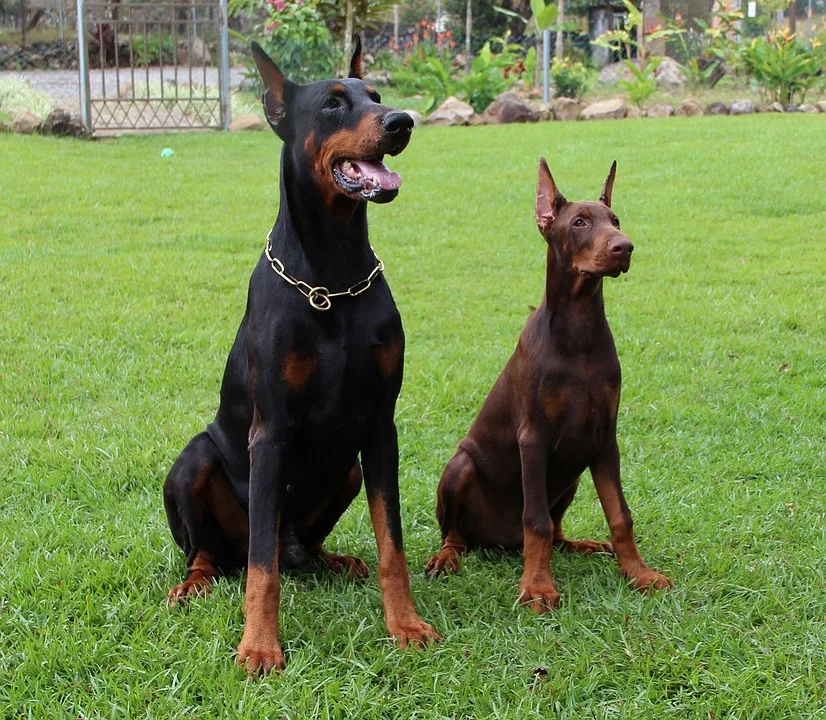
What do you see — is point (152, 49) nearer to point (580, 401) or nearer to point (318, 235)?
point (318, 235)

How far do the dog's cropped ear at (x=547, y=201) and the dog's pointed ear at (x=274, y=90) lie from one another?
99 cm

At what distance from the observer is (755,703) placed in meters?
2.83

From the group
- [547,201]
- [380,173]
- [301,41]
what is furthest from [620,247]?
[301,41]

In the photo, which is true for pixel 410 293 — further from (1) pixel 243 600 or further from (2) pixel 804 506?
(1) pixel 243 600

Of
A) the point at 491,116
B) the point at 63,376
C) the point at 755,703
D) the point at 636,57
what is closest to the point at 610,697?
the point at 755,703

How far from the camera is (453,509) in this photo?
3953 mm

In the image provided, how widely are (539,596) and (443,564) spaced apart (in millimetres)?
513

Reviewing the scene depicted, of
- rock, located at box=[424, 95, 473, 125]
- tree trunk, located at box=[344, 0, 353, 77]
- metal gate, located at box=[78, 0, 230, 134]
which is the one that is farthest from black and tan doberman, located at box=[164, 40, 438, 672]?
rock, located at box=[424, 95, 473, 125]

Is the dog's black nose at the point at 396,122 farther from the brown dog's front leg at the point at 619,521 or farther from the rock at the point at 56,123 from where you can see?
the rock at the point at 56,123

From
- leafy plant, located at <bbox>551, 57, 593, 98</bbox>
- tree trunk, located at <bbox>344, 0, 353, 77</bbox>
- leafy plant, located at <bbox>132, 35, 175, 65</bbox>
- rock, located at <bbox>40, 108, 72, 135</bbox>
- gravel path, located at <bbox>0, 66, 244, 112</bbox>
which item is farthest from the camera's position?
leafy plant, located at <bbox>132, 35, 175, 65</bbox>

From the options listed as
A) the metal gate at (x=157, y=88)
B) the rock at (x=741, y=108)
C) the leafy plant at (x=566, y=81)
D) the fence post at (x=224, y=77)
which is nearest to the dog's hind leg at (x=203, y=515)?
the metal gate at (x=157, y=88)

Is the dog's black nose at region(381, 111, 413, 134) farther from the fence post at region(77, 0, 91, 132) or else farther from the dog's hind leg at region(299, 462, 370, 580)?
the fence post at region(77, 0, 91, 132)

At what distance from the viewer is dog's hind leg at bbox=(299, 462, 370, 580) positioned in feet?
11.9

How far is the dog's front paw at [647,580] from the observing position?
353 centimetres
